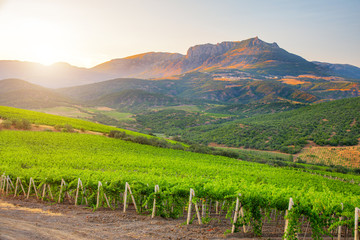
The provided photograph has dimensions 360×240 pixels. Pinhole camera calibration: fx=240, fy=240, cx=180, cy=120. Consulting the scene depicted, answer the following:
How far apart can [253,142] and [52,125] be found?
2534 inches

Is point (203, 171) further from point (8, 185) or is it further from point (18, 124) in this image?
point (18, 124)

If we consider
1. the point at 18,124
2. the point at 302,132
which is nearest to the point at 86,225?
the point at 18,124

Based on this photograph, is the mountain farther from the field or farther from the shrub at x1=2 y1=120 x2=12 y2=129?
the field

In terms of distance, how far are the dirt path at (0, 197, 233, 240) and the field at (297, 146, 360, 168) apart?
63.6 metres

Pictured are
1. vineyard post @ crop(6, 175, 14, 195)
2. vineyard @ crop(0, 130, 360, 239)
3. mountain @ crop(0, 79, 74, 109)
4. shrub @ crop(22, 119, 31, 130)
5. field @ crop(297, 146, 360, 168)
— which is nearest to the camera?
vineyard @ crop(0, 130, 360, 239)

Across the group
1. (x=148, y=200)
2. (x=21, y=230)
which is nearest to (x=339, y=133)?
(x=148, y=200)

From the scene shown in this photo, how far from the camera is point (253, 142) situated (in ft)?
284

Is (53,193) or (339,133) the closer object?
(53,193)

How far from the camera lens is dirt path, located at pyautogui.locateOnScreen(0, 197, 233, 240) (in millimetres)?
9469

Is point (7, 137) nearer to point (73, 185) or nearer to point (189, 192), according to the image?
point (73, 185)

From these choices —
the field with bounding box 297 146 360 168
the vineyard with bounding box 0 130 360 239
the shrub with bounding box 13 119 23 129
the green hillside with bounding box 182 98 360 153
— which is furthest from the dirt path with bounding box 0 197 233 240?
the green hillside with bounding box 182 98 360 153

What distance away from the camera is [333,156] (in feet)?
217

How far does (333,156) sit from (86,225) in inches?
2848

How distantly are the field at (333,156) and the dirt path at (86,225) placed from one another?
6364 centimetres
